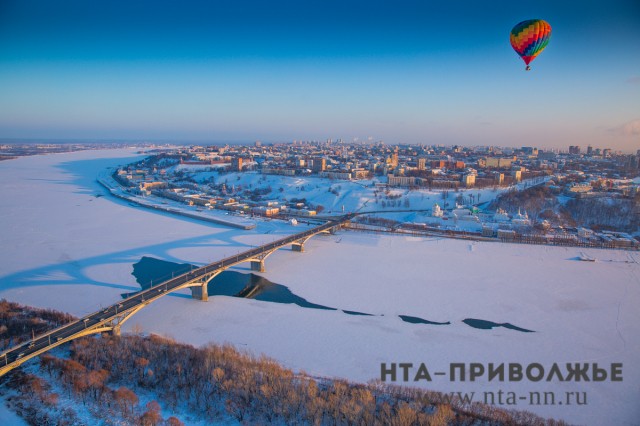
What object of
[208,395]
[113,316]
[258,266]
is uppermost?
[113,316]

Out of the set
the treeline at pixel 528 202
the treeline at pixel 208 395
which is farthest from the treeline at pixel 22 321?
the treeline at pixel 528 202

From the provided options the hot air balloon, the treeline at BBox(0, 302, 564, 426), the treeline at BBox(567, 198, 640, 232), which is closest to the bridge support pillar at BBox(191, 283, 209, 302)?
the treeline at BBox(0, 302, 564, 426)

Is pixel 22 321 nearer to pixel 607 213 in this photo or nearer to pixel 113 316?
pixel 113 316

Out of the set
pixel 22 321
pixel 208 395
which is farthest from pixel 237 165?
pixel 208 395

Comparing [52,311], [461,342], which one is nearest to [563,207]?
[461,342]

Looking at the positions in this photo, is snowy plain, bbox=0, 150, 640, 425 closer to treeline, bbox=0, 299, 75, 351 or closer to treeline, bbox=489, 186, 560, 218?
treeline, bbox=0, 299, 75, 351
